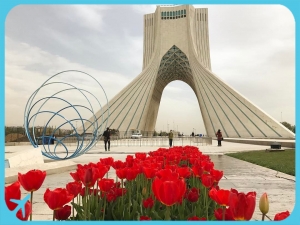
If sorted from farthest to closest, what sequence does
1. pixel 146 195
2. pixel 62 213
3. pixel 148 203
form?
pixel 146 195 < pixel 148 203 < pixel 62 213

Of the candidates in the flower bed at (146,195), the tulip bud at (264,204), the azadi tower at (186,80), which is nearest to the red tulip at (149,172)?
the flower bed at (146,195)

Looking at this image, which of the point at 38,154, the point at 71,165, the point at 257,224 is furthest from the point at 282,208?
the point at 38,154

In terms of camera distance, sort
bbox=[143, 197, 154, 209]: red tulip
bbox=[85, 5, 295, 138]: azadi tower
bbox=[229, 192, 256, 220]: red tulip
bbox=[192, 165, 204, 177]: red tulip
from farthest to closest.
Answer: bbox=[85, 5, 295, 138]: azadi tower < bbox=[192, 165, 204, 177]: red tulip < bbox=[143, 197, 154, 209]: red tulip < bbox=[229, 192, 256, 220]: red tulip

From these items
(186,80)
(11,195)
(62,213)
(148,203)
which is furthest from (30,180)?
(186,80)

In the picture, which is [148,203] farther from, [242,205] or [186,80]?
[186,80]

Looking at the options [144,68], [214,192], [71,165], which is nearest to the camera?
[214,192]

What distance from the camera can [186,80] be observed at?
39219 mm

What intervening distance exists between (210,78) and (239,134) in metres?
7.01

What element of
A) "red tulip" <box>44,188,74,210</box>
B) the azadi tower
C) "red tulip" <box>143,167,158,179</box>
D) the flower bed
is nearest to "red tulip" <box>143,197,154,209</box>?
the flower bed

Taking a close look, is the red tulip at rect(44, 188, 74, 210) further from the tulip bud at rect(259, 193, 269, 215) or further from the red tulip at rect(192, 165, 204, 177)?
the red tulip at rect(192, 165, 204, 177)

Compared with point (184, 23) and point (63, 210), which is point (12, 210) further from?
point (184, 23)

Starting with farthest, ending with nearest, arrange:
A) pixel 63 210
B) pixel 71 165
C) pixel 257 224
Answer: pixel 71 165, pixel 63 210, pixel 257 224

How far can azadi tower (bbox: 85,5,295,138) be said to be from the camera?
2220 centimetres

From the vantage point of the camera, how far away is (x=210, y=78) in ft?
86.8
